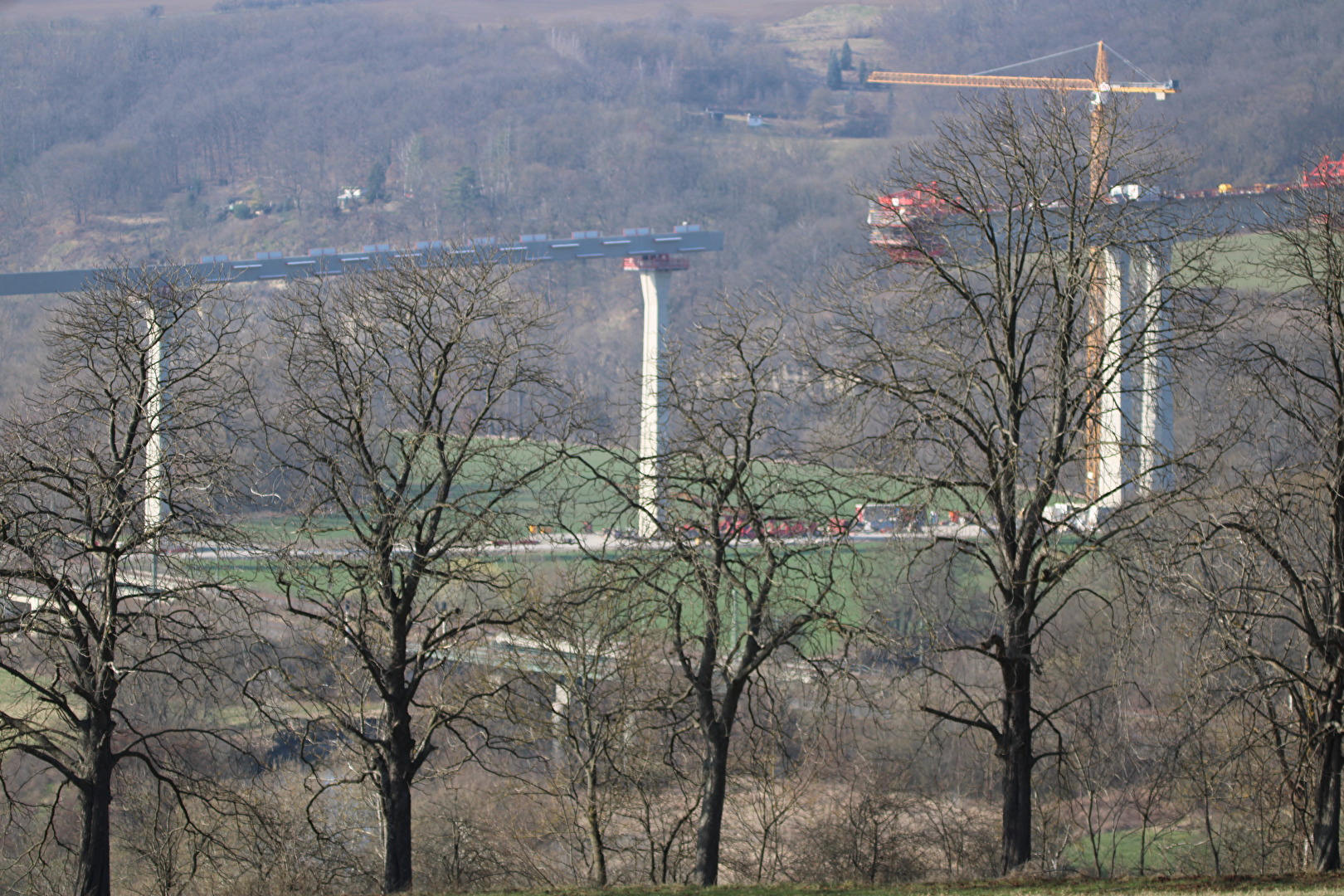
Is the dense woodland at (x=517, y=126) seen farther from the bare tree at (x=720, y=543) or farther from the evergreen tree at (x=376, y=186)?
the bare tree at (x=720, y=543)

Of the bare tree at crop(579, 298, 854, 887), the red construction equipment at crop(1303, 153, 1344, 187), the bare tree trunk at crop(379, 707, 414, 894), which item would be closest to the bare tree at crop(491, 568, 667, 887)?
the bare tree at crop(579, 298, 854, 887)

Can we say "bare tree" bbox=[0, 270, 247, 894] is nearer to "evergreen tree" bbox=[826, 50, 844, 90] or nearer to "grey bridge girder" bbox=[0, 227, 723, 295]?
"grey bridge girder" bbox=[0, 227, 723, 295]

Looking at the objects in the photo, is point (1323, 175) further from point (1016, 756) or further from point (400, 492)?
point (400, 492)

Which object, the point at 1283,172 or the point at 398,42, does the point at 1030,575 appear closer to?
the point at 1283,172

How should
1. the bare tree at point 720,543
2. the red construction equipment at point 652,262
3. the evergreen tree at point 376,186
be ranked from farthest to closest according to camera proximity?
the evergreen tree at point 376,186 < the red construction equipment at point 652,262 < the bare tree at point 720,543

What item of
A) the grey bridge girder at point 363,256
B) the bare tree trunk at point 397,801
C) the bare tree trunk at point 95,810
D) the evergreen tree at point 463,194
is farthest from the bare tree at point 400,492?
the evergreen tree at point 463,194

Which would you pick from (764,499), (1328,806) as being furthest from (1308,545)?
(764,499)
